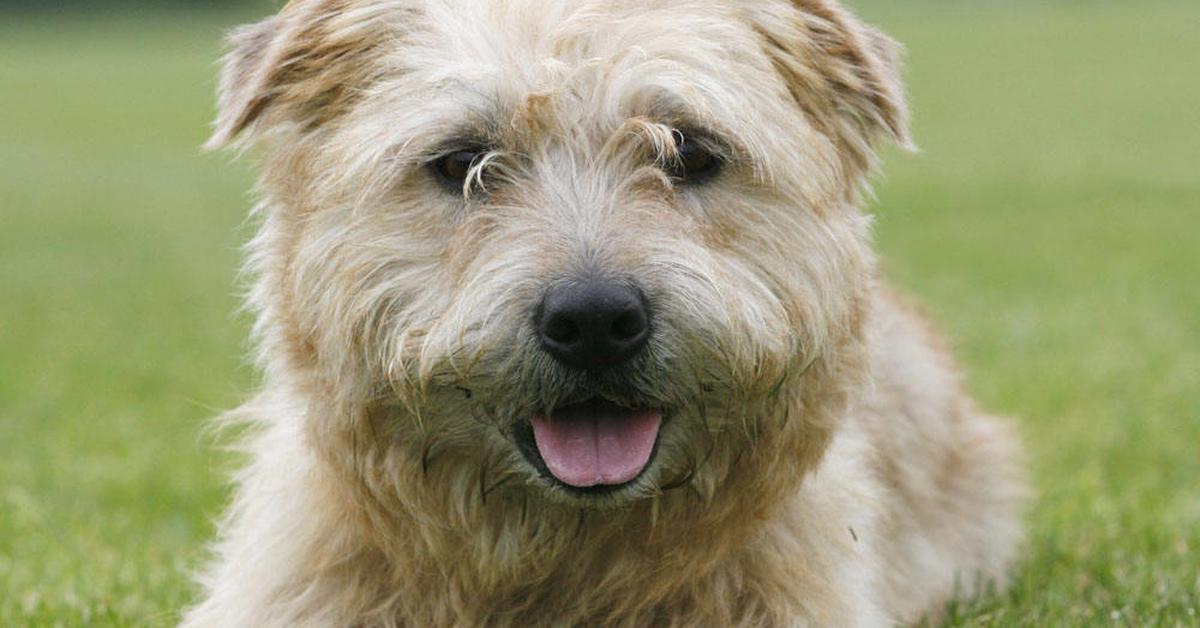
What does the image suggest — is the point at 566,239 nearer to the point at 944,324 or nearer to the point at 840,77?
the point at 840,77

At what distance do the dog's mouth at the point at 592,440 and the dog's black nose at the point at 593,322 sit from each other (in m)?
0.22

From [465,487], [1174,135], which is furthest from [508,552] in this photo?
[1174,135]

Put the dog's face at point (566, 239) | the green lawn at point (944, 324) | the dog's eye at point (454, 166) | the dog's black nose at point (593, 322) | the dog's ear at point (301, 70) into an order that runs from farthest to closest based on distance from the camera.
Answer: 1. the green lawn at point (944, 324)
2. the dog's ear at point (301, 70)
3. the dog's eye at point (454, 166)
4. the dog's face at point (566, 239)
5. the dog's black nose at point (593, 322)

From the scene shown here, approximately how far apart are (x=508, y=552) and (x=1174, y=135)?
67.5ft

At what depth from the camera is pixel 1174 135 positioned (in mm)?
22891

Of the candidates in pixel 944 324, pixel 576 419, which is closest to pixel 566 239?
pixel 576 419

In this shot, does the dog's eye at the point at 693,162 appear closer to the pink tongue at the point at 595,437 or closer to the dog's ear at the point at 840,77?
the dog's ear at the point at 840,77

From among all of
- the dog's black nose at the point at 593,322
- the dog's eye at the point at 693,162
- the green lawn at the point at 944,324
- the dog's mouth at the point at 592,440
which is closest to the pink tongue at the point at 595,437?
the dog's mouth at the point at 592,440

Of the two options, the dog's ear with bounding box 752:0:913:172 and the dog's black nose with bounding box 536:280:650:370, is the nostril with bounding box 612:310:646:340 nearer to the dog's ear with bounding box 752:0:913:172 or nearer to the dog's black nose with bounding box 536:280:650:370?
the dog's black nose with bounding box 536:280:650:370

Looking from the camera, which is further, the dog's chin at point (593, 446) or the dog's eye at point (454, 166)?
the dog's eye at point (454, 166)

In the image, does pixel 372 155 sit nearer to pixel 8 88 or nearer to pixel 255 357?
pixel 255 357

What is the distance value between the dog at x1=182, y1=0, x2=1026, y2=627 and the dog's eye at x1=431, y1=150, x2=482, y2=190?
0.01 meters

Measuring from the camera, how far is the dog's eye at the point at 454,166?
4012 mm

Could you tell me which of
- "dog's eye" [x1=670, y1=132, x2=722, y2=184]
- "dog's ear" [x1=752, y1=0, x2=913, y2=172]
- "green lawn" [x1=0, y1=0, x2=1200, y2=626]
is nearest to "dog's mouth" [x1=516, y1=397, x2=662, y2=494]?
"dog's eye" [x1=670, y1=132, x2=722, y2=184]
